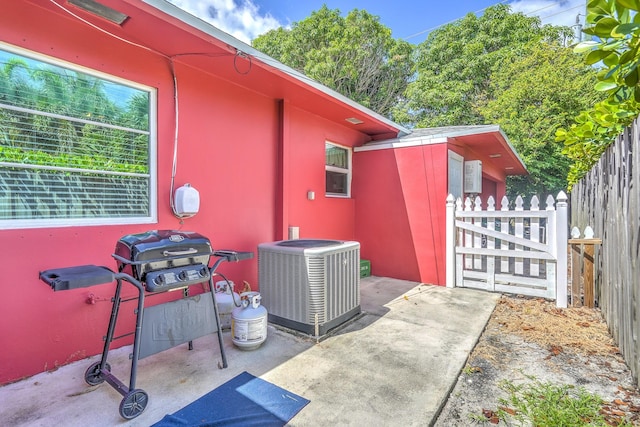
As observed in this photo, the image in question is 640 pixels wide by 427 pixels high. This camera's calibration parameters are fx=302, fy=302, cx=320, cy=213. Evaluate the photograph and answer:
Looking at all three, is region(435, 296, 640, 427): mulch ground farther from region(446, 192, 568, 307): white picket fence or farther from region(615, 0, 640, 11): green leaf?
region(615, 0, 640, 11): green leaf

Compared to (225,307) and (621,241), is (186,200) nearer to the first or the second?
(225,307)

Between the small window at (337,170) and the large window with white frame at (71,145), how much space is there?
3.10 meters

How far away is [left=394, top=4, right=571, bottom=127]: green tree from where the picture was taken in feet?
46.6

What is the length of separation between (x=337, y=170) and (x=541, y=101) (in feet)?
36.5

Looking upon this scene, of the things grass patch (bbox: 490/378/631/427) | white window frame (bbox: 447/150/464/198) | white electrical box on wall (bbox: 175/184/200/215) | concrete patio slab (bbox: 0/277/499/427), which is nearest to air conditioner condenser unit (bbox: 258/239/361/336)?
concrete patio slab (bbox: 0/277/499/427)

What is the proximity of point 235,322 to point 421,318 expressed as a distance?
2170 millimetres

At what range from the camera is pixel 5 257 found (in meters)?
2.26

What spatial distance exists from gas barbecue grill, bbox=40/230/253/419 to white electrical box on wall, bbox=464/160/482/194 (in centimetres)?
548

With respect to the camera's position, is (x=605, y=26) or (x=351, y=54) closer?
(x=605, y=26)

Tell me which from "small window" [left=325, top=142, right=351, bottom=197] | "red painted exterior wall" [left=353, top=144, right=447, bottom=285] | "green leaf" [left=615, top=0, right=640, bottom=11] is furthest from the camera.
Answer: "small window" [left=325, top=142, right=351, bottom=197]

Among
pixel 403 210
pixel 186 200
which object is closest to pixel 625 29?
pixel 186 200

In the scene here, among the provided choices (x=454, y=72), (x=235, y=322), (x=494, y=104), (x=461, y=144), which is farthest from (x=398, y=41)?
(x=235, y=322)

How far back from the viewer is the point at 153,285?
6.64ft

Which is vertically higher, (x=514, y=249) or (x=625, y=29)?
(x=625, y=29)
